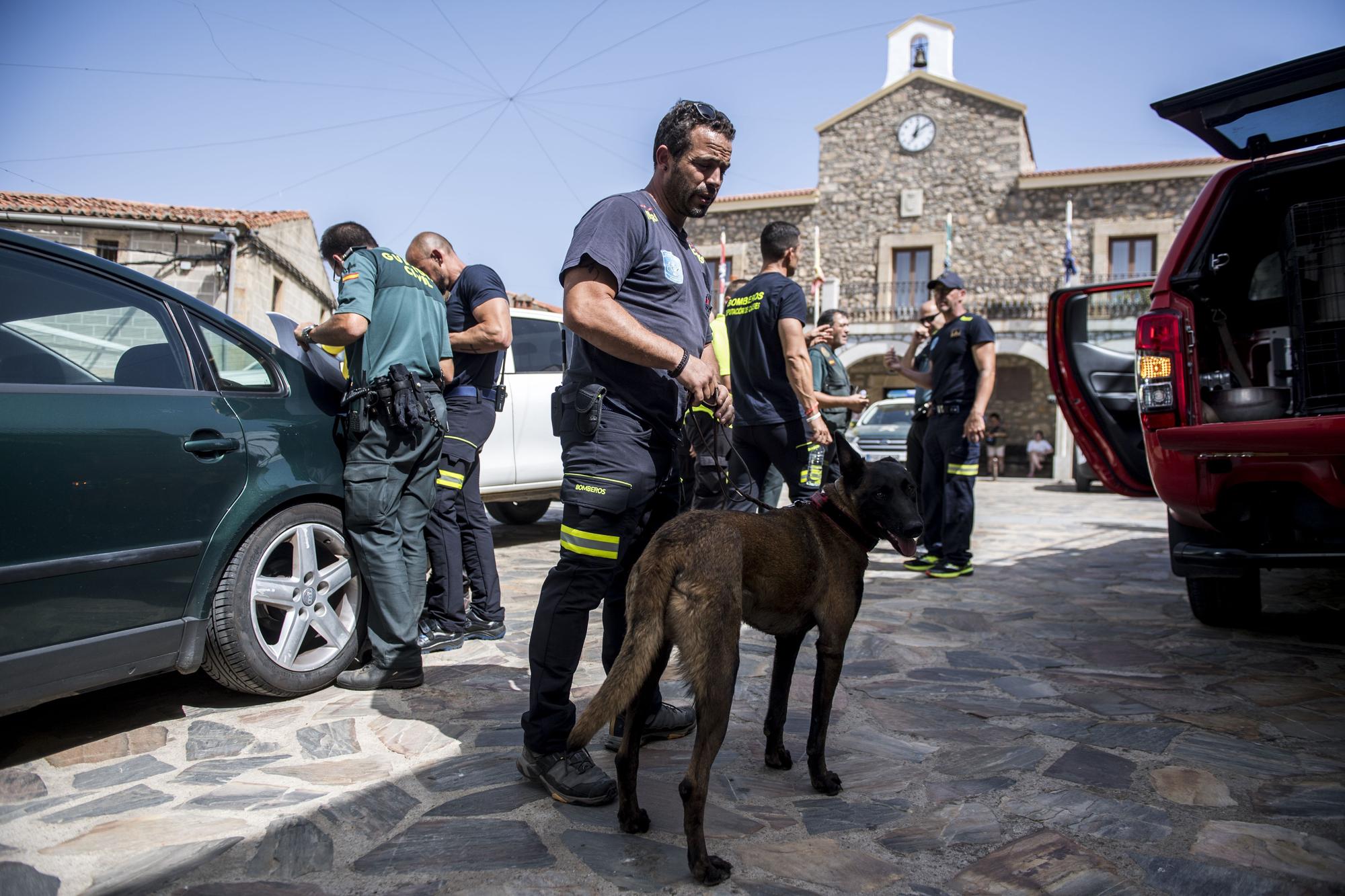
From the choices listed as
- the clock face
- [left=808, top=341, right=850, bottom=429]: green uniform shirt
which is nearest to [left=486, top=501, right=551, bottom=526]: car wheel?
[left=808, top=341, right=850, bottom=429]: green uniform shirt

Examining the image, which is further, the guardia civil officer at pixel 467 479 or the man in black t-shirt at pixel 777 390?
the man in black t-shirt at pixel 777 390

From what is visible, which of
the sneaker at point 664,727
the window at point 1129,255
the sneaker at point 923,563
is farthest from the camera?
the window at point 1129,255

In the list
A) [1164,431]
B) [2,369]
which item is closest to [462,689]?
[2,369]

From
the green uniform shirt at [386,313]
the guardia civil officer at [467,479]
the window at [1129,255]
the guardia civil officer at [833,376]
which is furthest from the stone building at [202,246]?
the window at [1129,255]

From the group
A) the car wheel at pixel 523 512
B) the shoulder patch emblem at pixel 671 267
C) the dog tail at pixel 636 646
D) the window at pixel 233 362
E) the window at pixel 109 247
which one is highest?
the window at pixel 109 247

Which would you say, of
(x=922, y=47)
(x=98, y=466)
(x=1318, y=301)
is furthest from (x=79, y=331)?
(x=922, y=47)

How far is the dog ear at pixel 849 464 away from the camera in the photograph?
2.71 meters

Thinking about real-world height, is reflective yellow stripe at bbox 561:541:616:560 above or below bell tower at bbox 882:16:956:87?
below

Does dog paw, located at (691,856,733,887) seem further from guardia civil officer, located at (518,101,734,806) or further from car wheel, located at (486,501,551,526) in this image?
car wheel, located at (486,501,551,526)

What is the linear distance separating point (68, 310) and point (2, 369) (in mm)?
362

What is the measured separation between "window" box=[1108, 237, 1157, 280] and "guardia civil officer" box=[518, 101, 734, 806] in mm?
28282

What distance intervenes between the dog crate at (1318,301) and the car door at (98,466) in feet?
14.0

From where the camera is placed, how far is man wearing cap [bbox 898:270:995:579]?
5820mm

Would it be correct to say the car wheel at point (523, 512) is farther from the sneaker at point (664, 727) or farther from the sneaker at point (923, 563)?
the sneaker at point (664, 727)
